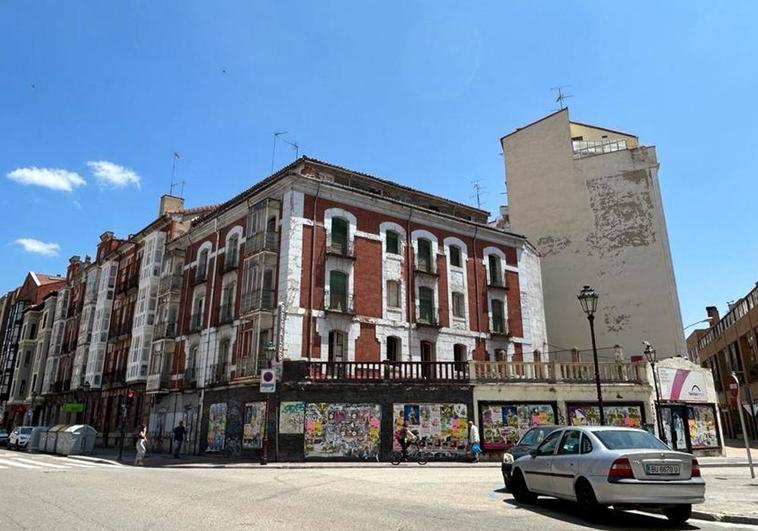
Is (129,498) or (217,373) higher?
(217,373)

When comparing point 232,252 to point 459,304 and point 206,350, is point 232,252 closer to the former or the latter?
point 206,350

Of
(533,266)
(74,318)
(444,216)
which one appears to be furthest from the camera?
(74,318)

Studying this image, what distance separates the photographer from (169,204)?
42.3m

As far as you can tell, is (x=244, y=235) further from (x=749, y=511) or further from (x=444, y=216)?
(x=749, y=511)

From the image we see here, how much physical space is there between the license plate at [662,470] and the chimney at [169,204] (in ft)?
130

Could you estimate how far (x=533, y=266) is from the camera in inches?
1417

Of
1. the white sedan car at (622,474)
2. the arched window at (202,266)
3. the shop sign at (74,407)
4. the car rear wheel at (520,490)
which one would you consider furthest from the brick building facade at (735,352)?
the shop sign at (74,407)

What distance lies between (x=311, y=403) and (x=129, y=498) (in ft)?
40.8

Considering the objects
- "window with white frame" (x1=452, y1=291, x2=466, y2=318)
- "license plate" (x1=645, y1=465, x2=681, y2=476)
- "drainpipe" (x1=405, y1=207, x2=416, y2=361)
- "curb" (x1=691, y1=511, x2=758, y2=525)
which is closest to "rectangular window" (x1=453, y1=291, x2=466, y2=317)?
"window with white frame" (x1=452, y1=291, x2=466, y2=318)

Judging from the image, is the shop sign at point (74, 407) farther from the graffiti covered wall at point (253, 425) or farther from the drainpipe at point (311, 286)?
the drainpipe at point (311, 286)

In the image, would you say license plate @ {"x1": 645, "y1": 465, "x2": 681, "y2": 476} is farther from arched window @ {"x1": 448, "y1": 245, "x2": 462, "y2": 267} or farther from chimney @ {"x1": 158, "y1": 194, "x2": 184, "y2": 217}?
chimney @ {"x1": 158, "y1": 194, "x2": 184, "y2": 217}

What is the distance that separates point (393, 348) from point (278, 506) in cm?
1873

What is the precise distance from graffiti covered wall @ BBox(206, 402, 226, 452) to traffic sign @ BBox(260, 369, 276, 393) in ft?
20.7

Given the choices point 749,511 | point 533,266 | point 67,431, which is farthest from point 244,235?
point 749,511
